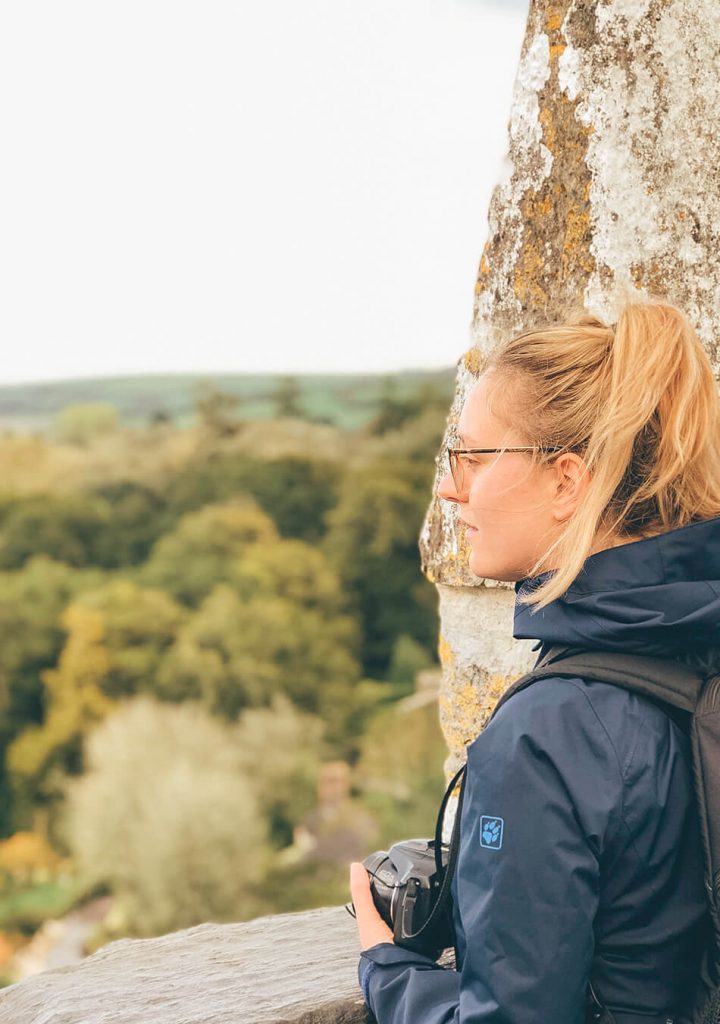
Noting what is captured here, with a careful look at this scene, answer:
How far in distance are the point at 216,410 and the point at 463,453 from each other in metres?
32.8

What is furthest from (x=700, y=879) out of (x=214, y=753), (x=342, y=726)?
(x=342, y=726)

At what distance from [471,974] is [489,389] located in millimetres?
858

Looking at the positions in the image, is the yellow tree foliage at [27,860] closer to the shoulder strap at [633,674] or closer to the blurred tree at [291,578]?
the blurred tree at [291,578]

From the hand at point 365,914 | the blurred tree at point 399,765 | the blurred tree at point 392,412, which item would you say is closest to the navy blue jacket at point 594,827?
the hand at point 365,914

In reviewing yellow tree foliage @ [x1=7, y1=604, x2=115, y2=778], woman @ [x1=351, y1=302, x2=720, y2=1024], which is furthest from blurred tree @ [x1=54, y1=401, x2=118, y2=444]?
woman @ [x1=351, y1=302, x2=720, y2=1024]

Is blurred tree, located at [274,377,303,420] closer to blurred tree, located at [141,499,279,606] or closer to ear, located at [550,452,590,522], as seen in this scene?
blurred tree, located at [141,499,279,606]

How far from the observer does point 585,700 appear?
5.13ft

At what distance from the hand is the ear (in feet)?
2.34

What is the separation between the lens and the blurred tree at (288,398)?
34094 millimetres

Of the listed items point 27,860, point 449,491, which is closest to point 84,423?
point 27,860

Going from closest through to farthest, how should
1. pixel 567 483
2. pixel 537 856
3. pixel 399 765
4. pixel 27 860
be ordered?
1. pixel 537 856
2. pixel 567 483
3. pixel 399 765
4. pixel 27 860

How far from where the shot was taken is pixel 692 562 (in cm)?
166

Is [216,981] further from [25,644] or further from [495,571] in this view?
[25,644]

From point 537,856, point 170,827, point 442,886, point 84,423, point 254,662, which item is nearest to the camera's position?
point 537,856
